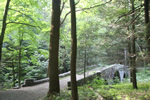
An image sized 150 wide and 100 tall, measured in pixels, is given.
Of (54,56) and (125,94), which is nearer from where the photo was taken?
(54,56)

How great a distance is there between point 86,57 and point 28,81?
5.33 metres

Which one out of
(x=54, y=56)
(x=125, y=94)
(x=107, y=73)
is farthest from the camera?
(x=107, y=73)

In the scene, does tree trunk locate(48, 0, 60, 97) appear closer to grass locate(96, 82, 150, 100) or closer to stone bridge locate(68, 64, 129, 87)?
stone bridge locate(68, 64, 129, 87)

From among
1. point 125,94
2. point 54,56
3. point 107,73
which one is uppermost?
point 54,56

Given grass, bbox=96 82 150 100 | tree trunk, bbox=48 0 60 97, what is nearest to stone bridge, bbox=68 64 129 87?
tree trunk, bbox=48 0 60 97

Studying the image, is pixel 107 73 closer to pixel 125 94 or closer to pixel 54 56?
pixel 125 94

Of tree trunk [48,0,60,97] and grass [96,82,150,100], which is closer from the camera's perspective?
grass [96,82,150,100]

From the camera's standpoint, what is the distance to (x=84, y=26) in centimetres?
870

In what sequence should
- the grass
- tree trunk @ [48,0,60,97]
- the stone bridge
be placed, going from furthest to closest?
the stone bridge < tree trunk @ [48,0,60,97] < the grass

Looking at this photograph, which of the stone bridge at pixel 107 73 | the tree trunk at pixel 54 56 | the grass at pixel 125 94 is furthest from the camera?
the stone bridge at pixel 107 73

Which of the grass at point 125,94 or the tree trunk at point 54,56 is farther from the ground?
the tree trunk at point 54,56

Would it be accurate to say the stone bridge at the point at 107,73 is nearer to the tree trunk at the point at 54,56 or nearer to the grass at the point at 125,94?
the tree trunk at the point at 54,56

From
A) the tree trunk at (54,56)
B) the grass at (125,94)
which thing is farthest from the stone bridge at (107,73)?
the grass at (125,94)

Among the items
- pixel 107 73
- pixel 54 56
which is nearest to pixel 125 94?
pixel 54 56
